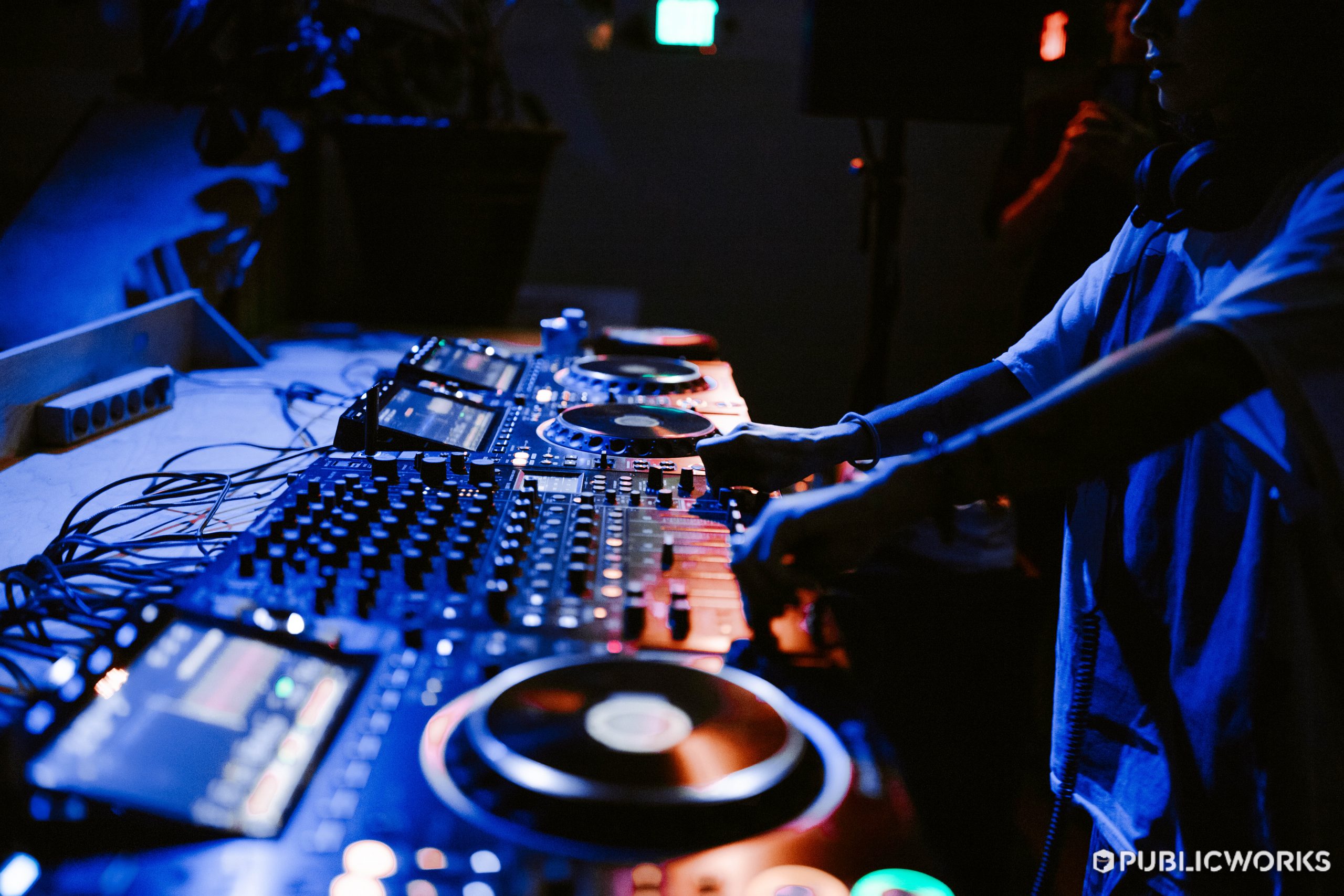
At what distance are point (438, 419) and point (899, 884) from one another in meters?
0.94

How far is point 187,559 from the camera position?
0.89 metres

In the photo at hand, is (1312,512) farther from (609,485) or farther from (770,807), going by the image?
(609,485)

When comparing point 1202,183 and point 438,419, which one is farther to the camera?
point 438,419

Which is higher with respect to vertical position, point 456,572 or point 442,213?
point 442,213

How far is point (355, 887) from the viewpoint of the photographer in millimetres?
427

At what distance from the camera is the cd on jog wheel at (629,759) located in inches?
18.2

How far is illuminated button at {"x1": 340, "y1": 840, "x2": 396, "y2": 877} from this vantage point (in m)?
0.44

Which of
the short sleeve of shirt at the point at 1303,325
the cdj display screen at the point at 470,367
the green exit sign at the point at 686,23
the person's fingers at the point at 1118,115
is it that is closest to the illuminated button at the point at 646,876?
the short sleeve of shirt at the point at 1303,325

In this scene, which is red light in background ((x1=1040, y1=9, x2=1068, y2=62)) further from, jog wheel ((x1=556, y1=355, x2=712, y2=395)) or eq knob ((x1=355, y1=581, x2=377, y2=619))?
eq knob ((x1=355, y1=581, x2=377, y2=619))

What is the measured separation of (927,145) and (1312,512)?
2.93 meters

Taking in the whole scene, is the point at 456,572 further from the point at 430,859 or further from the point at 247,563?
the point at 430,859

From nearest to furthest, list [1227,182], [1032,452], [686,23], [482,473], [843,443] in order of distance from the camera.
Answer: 1. [1032,452]
2. [1227,182]
3. [482,473]
4. [843,443]
5. [686,23]

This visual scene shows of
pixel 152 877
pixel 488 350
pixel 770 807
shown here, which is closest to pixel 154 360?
pixel 488 350

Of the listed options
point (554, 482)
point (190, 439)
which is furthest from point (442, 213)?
point (554, 482)
